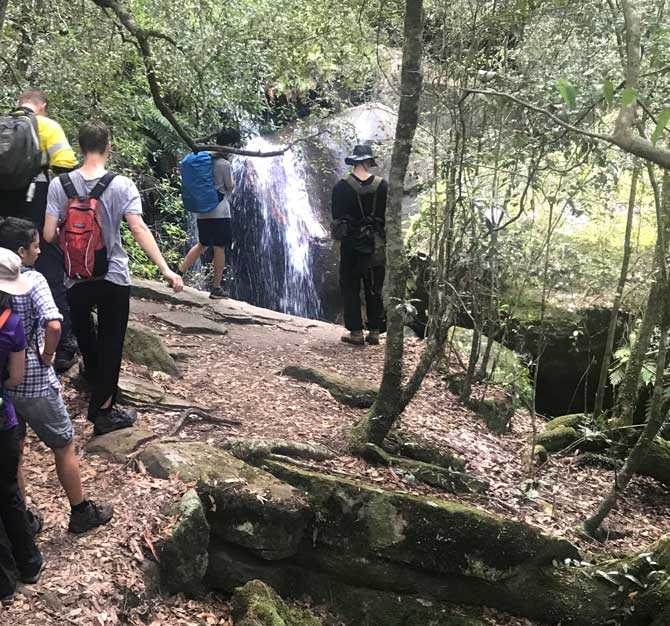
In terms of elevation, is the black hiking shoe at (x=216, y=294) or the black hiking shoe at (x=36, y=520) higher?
the black hiking shoe at (x=216, y=294)

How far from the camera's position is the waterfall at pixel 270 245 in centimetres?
1434

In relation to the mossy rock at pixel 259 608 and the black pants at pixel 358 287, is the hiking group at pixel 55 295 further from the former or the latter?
the black pants at pixel 358 287

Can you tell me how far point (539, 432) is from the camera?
7488 mm

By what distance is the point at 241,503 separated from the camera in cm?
421

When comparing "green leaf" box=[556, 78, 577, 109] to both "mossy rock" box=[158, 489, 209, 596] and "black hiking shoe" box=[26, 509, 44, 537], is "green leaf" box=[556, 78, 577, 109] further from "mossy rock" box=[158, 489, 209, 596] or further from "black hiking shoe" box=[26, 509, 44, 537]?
"black hiking shoe" box=[26, 509, 44, 537]

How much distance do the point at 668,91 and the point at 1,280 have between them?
18.3 feet

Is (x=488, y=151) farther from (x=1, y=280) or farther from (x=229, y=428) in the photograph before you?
(x=1, y=280)

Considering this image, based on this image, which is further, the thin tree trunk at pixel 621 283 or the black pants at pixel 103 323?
the thin tree trunk at pixel 621 283

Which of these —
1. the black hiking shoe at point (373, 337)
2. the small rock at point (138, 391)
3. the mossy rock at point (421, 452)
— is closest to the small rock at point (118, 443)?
the small rock at point (138, 391)

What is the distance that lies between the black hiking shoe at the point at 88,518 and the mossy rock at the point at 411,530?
1361 mm

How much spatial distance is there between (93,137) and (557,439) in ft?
18.9

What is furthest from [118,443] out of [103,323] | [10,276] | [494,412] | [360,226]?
[494,412]

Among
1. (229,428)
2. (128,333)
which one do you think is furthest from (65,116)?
(229,428)

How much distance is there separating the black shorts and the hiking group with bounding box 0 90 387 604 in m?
3.13
